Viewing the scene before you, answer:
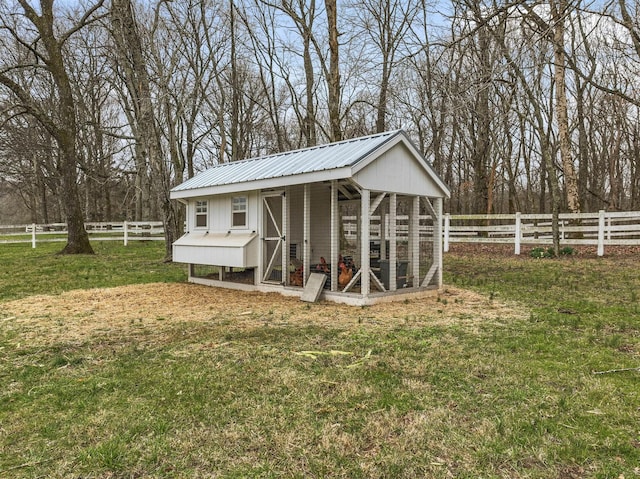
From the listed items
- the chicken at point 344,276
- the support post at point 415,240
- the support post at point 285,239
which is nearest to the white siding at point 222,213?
the support post at point 285,239

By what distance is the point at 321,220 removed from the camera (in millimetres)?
10188

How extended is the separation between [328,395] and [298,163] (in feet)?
18.6

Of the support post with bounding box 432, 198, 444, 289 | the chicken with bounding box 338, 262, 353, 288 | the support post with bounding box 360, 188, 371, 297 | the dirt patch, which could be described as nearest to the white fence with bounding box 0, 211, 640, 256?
the support post with bounding box 432, 198, 444, 289

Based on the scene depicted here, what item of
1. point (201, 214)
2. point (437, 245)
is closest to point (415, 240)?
point (437, 245)

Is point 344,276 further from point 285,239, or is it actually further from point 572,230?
point 572,230

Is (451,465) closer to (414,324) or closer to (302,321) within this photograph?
(414,324)

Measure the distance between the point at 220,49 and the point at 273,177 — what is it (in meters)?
14.7

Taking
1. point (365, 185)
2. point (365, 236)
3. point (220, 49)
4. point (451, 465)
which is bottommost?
point (451, 465)

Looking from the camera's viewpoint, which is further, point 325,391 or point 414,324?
point 414,324

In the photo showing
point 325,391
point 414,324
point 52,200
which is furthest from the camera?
point 52,200

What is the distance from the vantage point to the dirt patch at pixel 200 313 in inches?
236

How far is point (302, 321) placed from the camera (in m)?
6.32

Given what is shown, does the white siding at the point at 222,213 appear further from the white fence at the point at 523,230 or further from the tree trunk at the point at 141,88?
the tree trunk at the point at 141,88

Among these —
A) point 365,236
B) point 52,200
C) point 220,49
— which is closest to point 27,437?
point 365,236
